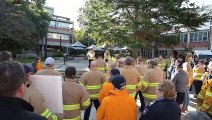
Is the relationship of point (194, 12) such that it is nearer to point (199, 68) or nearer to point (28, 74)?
point (199, 68)

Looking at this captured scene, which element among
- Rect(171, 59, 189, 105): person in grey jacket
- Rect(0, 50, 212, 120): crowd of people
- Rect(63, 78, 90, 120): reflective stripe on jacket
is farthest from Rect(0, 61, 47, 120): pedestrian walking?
Rect(171, 59, 189, 105): person in grey jacket

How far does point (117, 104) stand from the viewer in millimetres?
4887

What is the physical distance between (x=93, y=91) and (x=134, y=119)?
2.67 m

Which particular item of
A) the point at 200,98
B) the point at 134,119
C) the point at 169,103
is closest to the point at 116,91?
the point at 134,119

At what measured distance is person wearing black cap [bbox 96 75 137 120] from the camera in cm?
488

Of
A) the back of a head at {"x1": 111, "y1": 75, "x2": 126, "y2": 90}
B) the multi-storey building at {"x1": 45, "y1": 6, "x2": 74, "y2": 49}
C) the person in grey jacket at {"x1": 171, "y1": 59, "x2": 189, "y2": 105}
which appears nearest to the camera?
the back of a head at {"x1": 111, "y1": 75, "x2": 126, "y2": 90}

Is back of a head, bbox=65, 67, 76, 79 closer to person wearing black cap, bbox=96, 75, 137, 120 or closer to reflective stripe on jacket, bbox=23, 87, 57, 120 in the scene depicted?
person wearing black cap, bbox=96, 75, 137, 120

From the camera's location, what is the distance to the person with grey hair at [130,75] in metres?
7.98

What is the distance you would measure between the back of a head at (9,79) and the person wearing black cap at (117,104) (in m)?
2.51

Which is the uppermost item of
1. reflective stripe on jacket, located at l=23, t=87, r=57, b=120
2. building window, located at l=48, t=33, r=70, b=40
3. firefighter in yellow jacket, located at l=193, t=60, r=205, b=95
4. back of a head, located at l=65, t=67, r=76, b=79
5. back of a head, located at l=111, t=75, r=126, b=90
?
building window, located at l=48, t=33, r=70, b=40

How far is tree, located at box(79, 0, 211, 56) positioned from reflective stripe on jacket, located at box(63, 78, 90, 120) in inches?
823

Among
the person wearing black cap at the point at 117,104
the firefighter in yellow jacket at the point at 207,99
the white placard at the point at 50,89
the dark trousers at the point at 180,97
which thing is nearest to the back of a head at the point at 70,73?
the person wearing black cap at the point at 117,104

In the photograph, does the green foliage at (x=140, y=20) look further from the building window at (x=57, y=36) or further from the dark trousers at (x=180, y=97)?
the building window at (x=57, y=36)

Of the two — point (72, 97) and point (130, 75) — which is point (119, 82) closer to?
point (72, 97)
